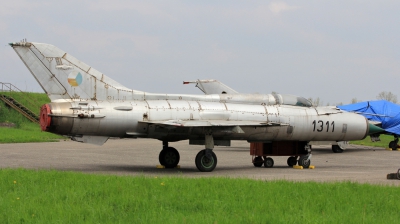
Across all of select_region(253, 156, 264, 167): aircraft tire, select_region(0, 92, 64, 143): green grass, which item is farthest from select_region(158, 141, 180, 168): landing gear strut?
select_region(0, 92, 64, 143): green grass

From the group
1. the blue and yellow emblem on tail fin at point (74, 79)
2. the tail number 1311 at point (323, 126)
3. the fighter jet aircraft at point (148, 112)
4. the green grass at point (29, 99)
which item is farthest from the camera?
the green grass at point (29, 99)

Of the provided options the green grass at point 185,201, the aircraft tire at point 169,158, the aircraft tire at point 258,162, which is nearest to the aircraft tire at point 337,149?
the aircraft tire at point 258,162

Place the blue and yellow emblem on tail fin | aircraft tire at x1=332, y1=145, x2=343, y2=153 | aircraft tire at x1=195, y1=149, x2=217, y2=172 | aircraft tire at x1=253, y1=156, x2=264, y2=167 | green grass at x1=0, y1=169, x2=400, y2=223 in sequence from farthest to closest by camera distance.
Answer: aircraft tire at x1=332, y1=145, x2=343, y2=153
aircraft tire at x1=253, y1=156, x2=264, y2=167
aircraft tire at x1=195, y1=149, x2=217, y2=172
the blue and yellow emblem on tail fin
green grass at x1=0, y1=169, x2=400, y2=223

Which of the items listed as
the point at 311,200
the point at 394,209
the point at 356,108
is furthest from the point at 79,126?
the point at 356,108

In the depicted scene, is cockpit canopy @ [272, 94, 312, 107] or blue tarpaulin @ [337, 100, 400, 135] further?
blue tarpaulin @ [337, 100, 400, 135]

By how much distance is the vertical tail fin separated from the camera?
1611cm

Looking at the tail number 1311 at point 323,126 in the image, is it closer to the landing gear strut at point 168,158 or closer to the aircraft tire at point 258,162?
the aircraft tire at point 258,162

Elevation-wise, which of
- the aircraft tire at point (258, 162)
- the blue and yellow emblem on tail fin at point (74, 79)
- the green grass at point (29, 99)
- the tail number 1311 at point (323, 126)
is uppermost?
the green grass at point (29, 99)

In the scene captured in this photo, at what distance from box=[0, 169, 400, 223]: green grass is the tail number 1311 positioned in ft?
25.8

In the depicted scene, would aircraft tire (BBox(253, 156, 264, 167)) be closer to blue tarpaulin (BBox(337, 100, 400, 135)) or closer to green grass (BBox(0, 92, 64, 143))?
blue tarpaulin (BBox(337, 100, 400, 135))

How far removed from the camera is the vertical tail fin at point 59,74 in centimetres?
1611

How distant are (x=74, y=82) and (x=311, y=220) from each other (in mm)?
10344

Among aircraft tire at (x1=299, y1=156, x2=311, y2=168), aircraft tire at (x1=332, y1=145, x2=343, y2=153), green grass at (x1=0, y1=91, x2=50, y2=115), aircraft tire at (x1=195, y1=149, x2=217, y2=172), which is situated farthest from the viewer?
green grass at (x1=0, y1=91, x2=50, y2=115)

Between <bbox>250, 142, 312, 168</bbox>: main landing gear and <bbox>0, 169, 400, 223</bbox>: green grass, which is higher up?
<bbox>250, 142, 312, 168</bbox>: main landing gear
